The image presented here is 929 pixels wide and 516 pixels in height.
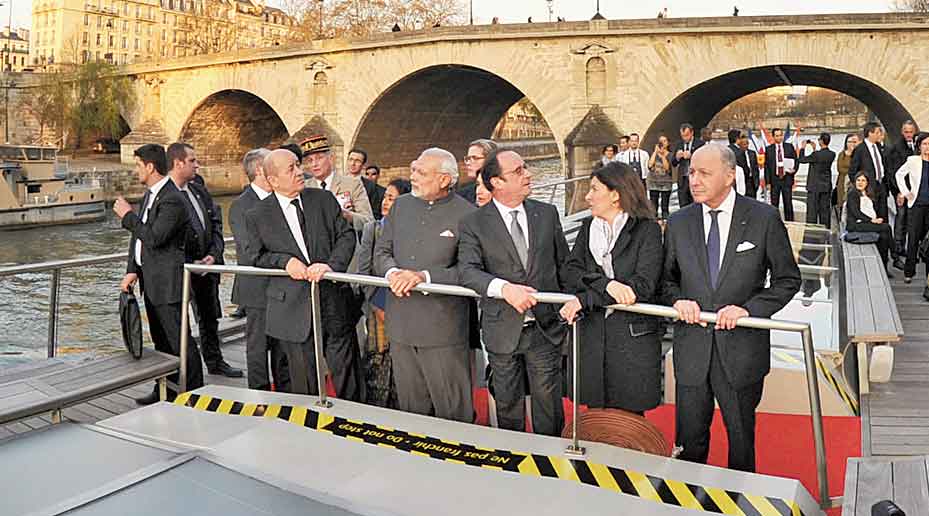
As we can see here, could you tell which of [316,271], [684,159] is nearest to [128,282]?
[316,271]

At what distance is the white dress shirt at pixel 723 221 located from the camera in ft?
11.4

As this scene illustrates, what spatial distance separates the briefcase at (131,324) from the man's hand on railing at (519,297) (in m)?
2.23

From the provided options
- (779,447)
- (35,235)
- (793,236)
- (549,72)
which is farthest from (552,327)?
(35,235)

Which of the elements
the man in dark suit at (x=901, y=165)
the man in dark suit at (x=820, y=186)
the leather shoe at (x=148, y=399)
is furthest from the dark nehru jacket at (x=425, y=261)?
the man in dark suit at (x=820, y=186)

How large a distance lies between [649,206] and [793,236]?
4029 millimetres

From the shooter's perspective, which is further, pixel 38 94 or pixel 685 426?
pixel 38 94

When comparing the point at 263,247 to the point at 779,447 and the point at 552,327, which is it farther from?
the point at 779,447

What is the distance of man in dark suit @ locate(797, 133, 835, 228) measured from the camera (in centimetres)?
1138

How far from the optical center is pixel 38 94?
143ft

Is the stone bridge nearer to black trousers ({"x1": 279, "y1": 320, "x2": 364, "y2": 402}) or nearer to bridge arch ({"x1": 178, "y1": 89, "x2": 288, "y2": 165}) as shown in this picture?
bridge arch ({"x1": 178, "y1": 89, "x2": 288, "y2": 165})

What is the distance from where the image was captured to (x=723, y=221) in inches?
138

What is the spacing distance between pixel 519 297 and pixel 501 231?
44 cm

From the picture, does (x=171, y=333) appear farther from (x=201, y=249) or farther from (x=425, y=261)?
(x=425, y=261)

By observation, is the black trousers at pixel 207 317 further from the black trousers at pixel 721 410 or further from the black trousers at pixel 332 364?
the black trousers at pixel 721 410
